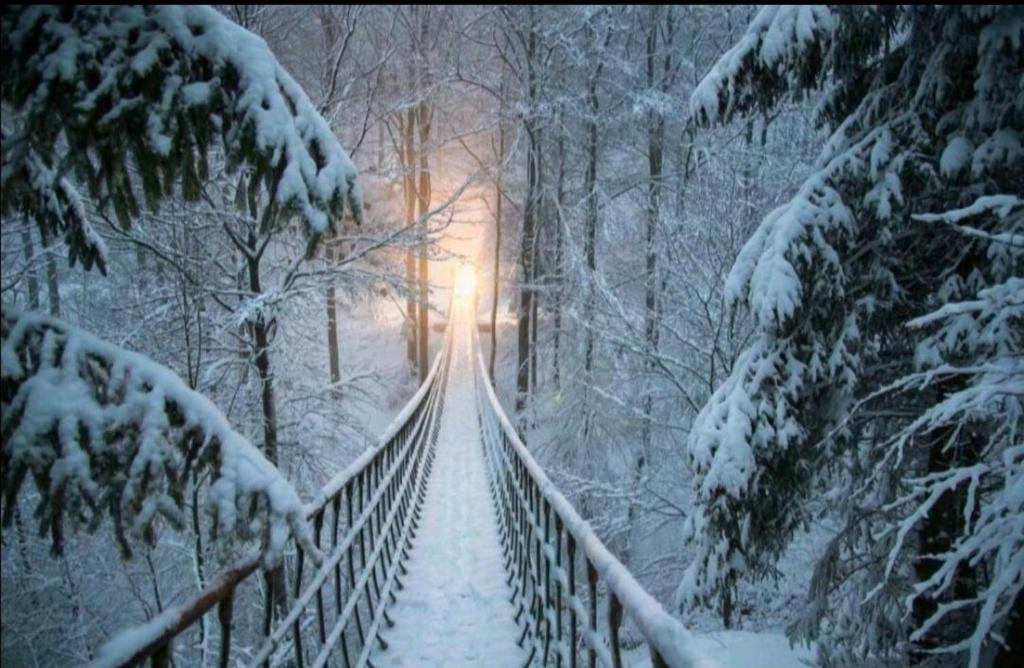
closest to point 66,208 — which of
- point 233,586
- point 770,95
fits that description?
point 233,586

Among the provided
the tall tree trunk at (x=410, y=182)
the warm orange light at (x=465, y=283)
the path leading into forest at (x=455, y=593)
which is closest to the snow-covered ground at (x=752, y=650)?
the path leading into forest at (x=455, y=593)

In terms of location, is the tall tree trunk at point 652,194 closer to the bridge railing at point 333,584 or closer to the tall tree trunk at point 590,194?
the tall tree trunk at point 590,194

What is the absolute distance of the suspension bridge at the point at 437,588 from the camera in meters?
2.05

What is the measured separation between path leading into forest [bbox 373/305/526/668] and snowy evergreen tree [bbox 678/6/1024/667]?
6.05 feet

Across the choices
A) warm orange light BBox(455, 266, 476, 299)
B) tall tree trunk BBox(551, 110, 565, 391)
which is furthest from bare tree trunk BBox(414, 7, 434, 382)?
warm orange light BBox(455, 266, 476, 299)

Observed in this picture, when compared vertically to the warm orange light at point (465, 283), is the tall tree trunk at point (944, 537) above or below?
below

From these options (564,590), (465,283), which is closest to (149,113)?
(564,590)

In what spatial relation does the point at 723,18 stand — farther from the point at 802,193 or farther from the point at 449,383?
the point at 449,383

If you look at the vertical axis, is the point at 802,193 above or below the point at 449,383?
→ above

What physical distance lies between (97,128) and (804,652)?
22.8ft

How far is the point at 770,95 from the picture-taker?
4965 millimetres

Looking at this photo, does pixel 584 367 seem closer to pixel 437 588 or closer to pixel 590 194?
pixel 590 194

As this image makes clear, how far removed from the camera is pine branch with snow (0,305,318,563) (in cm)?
147

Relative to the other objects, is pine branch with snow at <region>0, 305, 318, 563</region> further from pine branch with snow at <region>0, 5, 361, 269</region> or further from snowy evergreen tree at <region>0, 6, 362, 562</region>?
pine branch with snow at <region>0, 5, 361, 269</region>
